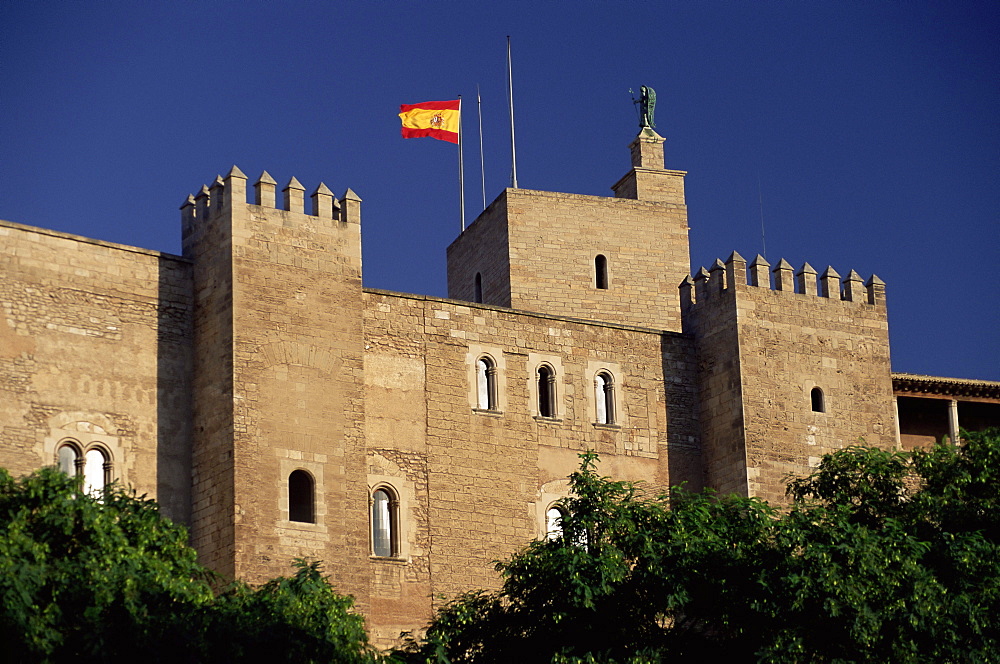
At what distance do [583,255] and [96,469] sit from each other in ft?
48.2

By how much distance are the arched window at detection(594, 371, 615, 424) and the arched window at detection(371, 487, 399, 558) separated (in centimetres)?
524

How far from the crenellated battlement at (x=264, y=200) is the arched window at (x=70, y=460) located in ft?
16.2

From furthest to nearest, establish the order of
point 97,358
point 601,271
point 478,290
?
point 478,290, point 601,271, point 97,358

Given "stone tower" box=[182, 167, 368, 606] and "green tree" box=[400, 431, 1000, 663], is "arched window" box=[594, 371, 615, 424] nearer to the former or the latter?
"stone tower" box=[182, 167, 368, 606]

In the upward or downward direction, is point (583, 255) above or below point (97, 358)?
above

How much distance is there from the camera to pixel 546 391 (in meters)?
39.4

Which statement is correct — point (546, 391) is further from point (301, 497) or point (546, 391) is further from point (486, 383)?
point (301, 497)

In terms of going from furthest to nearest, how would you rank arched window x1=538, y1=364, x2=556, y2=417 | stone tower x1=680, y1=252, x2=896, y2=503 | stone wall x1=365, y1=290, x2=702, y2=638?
1. stone tower x1=680, y1=252, x2=896, y2=503
2. arched window x1=538, y1=364, x2=556, y2=417
3. stone wall x1=365, y1=290, x2=702, y2=638

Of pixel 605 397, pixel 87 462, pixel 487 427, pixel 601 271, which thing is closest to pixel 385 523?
pixel 487 427

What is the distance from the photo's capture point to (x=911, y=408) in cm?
4384

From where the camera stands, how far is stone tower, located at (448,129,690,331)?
146 feet

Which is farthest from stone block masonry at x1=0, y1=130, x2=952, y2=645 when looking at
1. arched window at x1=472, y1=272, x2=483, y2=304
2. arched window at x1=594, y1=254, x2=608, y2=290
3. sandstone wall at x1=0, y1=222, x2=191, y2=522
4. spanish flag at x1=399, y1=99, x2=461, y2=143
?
spanish flag at x1=399, y1=99, x2=461, y2=143

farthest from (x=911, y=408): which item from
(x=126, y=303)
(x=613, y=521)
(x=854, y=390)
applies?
(x=126, y=303)

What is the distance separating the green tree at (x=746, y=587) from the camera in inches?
1187
